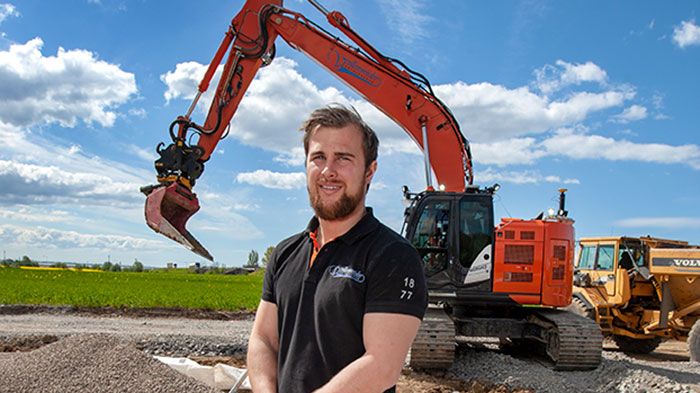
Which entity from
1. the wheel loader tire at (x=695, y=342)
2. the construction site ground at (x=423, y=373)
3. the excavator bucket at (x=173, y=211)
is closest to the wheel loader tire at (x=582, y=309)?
the construction site ground at (x=423, y=373)

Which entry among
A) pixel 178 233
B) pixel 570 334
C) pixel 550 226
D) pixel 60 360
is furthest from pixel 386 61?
pixel 60 360

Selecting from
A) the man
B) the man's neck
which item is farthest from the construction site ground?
the man's neck

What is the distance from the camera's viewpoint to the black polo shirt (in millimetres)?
1839

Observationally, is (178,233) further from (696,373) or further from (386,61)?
(696,373)

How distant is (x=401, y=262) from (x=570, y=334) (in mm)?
6379

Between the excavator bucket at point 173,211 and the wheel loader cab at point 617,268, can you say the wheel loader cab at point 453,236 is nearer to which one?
the excavator bucket at point 173,211

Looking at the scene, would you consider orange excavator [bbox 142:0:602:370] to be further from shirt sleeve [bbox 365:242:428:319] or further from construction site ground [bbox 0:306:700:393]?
shirt sleeve [bbox 365:242:428:319]

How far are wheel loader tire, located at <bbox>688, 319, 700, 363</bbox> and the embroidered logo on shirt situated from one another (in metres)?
10.1

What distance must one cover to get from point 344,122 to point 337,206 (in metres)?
0.29

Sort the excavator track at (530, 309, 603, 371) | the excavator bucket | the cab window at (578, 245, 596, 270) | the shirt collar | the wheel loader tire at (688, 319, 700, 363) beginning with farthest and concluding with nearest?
the cab window at (578, 245, 596, 270) < the wheel loader tire at (688, 319, 700, 363) < the excavator track at (530, 309, 603, 371) < the excavator bucket < the shirt collar

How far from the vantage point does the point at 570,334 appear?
7461 mm

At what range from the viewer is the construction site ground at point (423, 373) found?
275 inches

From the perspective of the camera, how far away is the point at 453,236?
301 inches

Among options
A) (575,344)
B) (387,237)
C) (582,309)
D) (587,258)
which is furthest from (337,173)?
(587,258)
